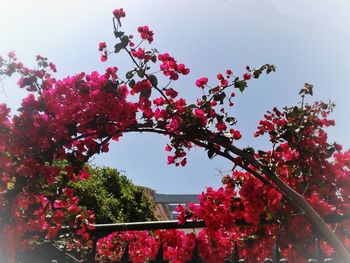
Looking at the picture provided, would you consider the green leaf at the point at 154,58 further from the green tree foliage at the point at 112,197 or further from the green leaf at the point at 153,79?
the green tree foliage at the point at 112,197

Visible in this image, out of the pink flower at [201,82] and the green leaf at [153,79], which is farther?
the pink flower at [201,82]

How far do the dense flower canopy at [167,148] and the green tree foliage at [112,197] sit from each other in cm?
603

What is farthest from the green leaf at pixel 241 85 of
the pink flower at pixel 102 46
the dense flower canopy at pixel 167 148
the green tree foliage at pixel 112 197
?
Result: the green tree foliage at pixel 112 197

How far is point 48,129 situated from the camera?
3.12 m

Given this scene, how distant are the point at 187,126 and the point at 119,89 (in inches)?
23.7

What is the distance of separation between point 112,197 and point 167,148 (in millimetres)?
7440

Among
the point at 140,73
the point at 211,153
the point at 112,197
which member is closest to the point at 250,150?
the point at 211,153

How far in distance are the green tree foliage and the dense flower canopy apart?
603 centimetres

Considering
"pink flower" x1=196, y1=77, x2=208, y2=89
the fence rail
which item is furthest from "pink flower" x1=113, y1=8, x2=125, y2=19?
the fence rail

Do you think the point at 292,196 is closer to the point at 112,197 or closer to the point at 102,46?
the point at 102,46

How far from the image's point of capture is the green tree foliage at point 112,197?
9312 millimetres

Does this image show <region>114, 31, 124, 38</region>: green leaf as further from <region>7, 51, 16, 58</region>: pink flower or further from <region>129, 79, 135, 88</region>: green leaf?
<region>7, 51, 16, 58</region>: pink flower

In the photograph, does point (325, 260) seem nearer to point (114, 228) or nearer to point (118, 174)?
point (114, 228)

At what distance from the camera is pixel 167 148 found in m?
3.51
